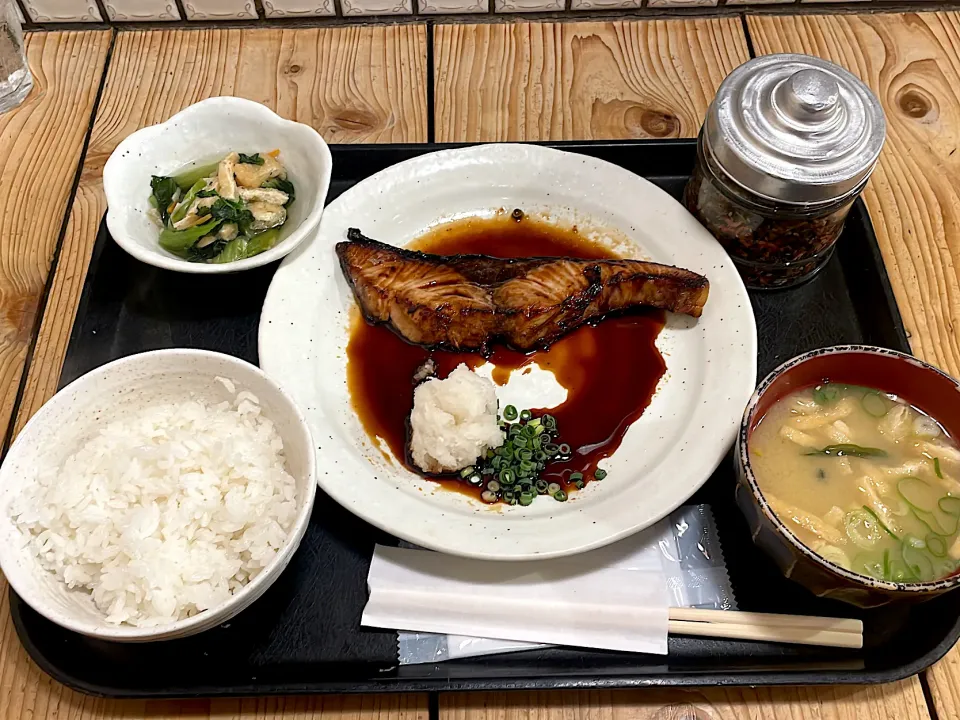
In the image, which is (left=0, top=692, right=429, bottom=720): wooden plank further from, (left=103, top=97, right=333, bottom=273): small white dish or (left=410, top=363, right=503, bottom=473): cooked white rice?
(left=103, top=97, right=333, bottom=273): small white dish

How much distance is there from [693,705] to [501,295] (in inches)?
48.9

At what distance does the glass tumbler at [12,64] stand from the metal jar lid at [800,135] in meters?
2.67

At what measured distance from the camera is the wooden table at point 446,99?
2609mm

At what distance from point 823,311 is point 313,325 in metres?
1.59

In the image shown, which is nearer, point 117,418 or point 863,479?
point 863,479

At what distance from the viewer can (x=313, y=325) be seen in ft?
7.81

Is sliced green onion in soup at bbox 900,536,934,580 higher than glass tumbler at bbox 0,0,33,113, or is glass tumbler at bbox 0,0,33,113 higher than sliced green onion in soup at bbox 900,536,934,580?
glass tumbler at bbox 0,0,33,113

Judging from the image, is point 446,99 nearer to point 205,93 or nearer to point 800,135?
point 205,93

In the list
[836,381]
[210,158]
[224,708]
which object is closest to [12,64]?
[210,158]

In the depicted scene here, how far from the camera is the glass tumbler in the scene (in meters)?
3.03

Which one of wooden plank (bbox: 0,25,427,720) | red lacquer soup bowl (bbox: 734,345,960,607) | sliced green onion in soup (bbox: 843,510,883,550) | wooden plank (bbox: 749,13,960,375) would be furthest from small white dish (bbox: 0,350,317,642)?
wooden plank (bbox: 749,13,960,375)

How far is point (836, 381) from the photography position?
2.08 meters

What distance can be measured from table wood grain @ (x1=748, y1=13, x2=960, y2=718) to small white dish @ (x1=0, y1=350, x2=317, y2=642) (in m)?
1.67

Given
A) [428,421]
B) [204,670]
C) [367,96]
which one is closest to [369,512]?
[428,421]
